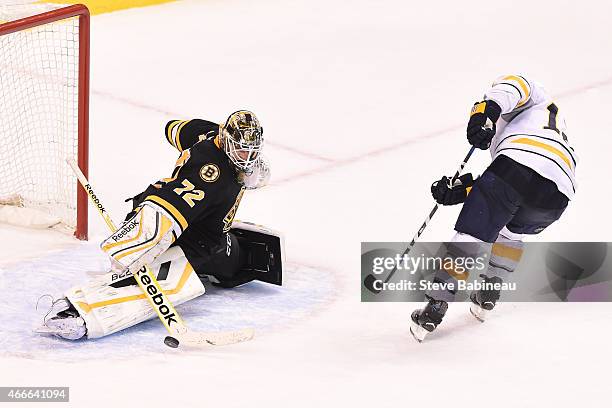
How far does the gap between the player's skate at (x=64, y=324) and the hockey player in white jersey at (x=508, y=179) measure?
3.00 feet

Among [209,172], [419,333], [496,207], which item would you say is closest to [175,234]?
[209,172]

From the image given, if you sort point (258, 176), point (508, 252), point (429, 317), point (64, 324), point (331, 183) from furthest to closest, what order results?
1. point (331, 183)
2. point (508, 252)
3. point (258, 176)
4. point (429, 317)
5. point (64, 324)

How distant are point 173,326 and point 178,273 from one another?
22 cm

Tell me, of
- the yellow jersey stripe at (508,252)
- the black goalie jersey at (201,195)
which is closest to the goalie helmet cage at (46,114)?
the black goalie jersey at (201,195)

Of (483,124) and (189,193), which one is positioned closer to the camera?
(483,124)

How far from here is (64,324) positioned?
349cm

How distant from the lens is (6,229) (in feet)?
14.5

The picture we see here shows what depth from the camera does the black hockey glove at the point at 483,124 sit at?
349cm

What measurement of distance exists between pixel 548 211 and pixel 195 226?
1.00 m

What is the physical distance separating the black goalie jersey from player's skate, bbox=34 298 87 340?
0.37 m

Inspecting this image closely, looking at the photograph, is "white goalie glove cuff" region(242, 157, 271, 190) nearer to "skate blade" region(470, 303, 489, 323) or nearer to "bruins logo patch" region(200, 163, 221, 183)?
"bruins logo patch" region(200, 163, 221, 183)

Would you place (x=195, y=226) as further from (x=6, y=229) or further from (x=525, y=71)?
(x=525, y=71)

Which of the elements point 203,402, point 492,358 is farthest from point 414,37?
point 203,402

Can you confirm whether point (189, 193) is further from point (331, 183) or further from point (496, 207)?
point (331, 183)
